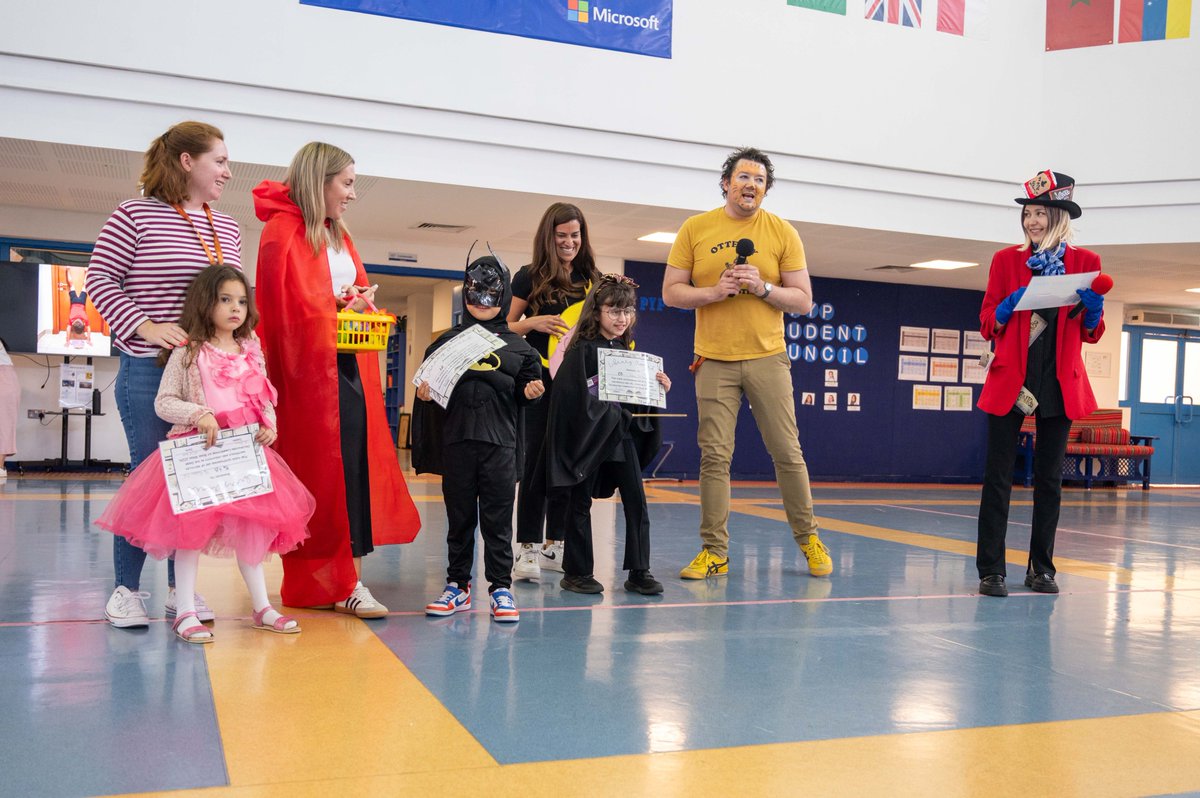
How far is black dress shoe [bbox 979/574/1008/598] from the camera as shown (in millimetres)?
4090

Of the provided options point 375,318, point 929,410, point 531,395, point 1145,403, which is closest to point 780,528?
point 531,395

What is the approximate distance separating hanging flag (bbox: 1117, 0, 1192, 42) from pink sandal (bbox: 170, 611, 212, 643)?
10.2m

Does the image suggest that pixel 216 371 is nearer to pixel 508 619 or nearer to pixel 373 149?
pixel 508 619

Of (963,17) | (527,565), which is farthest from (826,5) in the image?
(527,565)

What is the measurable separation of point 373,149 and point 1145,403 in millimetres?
12027

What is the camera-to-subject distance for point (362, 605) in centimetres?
328

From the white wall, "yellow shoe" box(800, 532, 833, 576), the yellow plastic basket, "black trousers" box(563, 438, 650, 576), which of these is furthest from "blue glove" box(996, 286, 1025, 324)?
the white wall

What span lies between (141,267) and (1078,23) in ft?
31.9

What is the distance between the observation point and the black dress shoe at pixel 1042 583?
422 centimetres

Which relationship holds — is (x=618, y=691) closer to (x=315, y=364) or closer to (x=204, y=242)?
(x=315, y=364)

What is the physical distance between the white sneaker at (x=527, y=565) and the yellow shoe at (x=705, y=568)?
62cm

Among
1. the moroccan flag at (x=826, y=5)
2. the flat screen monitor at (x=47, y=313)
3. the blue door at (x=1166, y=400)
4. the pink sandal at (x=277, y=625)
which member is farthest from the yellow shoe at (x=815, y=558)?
the blue door at (x=1166, y=400)

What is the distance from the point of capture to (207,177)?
3.08 metres

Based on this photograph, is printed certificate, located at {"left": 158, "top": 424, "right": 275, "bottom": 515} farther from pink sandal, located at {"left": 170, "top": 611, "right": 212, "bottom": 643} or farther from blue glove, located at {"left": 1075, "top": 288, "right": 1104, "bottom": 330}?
blue glove, located at {"left": 1075, "top": 288, "right": 1104, "bottom": 330}
